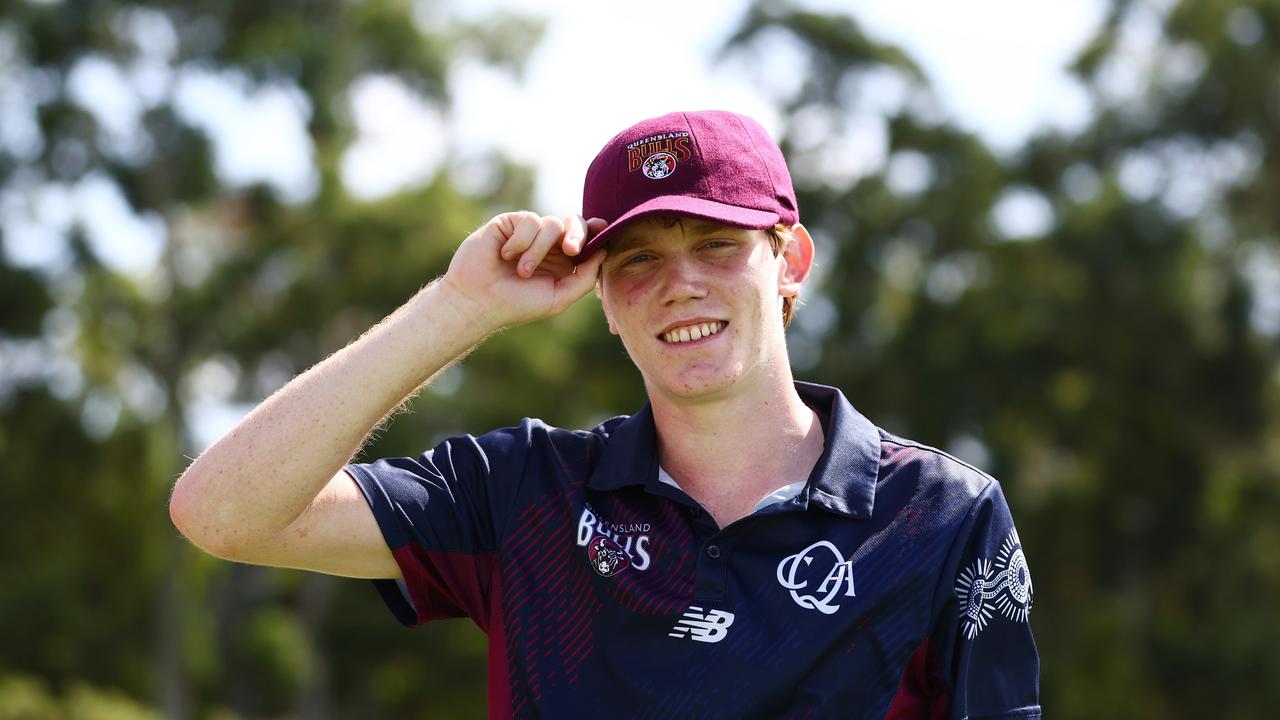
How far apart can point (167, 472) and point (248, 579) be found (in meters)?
3.91

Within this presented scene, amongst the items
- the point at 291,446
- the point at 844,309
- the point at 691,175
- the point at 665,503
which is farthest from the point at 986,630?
the point at 844,309

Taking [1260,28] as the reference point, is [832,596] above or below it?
above

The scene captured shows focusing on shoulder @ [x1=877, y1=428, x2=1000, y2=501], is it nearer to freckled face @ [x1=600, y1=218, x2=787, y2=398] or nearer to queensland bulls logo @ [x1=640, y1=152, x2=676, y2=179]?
freckled face @ [x1=600, y1=218, x2=787, y2=398]

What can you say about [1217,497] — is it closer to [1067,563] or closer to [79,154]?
[1067,563]

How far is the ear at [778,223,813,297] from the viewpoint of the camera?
2584 millimetres

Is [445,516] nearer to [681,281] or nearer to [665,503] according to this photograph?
[665,503]

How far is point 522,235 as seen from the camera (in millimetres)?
2453

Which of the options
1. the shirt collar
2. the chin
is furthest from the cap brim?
the shirt collar

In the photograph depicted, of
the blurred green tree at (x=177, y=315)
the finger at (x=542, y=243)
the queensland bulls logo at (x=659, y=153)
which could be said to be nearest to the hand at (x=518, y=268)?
the finger at (x=542, y=243)

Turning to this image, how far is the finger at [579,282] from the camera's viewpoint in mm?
2482

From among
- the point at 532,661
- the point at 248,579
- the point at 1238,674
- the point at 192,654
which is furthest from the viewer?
the point at 248,579

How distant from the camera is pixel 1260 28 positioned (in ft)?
54.6

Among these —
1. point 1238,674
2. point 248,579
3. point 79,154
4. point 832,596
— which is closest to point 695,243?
point 832,596

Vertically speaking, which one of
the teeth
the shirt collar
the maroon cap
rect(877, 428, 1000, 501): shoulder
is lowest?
rect(877, 428, 1000, 501): shoulder
